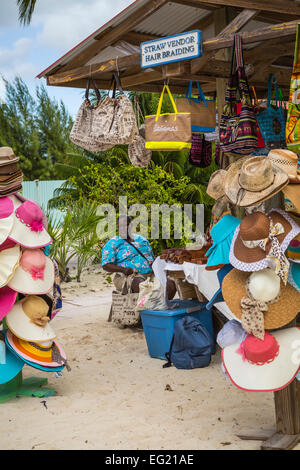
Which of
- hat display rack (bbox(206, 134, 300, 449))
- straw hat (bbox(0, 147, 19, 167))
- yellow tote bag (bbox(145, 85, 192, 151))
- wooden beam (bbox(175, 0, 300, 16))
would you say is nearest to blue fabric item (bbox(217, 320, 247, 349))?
hat display rack (bbox(206, 134, 300, 449))

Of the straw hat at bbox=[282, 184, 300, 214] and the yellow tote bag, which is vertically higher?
the yellow tote bag

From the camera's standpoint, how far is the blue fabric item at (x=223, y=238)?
3518 mm

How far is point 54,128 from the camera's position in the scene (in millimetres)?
36688

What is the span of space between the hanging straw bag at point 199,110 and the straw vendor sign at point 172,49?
0.50m

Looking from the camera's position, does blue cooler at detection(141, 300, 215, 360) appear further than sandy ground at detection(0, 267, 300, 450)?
Yes

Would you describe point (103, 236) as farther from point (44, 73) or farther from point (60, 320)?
point (44, 73)

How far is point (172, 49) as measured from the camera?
525cm

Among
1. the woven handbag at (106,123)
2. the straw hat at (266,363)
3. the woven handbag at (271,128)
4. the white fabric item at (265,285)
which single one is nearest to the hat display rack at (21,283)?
the woven handbag at (106,123)

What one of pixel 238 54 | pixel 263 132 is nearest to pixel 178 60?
pixel 238 54

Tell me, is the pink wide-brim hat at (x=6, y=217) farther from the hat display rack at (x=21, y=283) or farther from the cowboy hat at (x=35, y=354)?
the cowboy hat at (x=35, y=354)

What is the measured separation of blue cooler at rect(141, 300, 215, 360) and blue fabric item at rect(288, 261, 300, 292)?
237 centimetres

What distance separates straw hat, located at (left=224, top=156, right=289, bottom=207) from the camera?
3.14 metres

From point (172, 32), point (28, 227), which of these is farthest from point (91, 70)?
point (28, 227)

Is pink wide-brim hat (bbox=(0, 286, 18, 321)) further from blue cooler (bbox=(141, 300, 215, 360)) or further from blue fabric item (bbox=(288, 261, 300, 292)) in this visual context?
blue fabric item (bbox=(288, 261, 300, 292))
